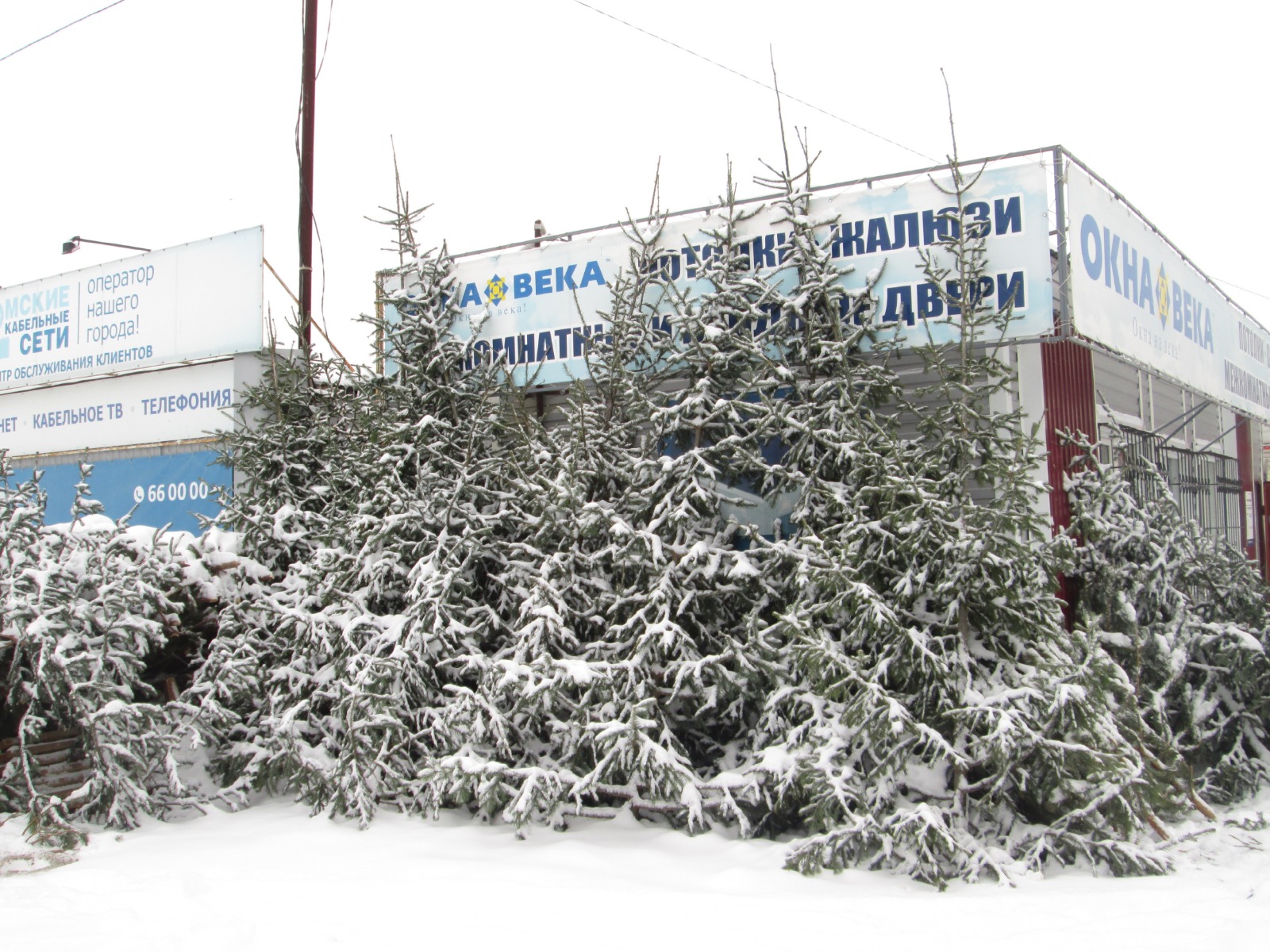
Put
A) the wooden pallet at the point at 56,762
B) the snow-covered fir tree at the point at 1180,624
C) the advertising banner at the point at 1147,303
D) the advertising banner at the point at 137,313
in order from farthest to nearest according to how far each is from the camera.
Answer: the advertising banner at the point at 137,313 < the advertising banner at the point at 1147,303 < the snow-covered fir tree at the point at 1180,624 < the wooden pallet at the point at 56,762

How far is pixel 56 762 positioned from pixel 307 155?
8.18 metres

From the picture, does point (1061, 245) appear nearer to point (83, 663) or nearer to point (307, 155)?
point (83, 663)

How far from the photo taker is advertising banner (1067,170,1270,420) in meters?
7.73

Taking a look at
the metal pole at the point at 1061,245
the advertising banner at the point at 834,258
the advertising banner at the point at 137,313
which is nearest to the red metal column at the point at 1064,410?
the metal pole at the point at 1061,245

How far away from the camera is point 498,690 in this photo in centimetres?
654

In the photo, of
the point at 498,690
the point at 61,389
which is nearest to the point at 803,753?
the point at 498,690

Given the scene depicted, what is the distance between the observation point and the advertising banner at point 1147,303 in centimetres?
773

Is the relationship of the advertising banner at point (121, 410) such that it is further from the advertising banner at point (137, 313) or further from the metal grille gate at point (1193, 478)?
the metal grille gate at point (1193, 478)

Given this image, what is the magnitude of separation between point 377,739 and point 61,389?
1020 centimetres

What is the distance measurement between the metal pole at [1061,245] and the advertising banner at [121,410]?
8.93m

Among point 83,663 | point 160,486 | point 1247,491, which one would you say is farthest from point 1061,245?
point 160,486

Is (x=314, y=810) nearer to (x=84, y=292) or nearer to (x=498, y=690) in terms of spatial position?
→ (x=498, y=690)

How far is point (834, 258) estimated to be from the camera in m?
8.03

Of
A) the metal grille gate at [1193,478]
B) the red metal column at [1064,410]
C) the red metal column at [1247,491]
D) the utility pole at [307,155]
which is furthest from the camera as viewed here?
the red metal column at [1247,491]
